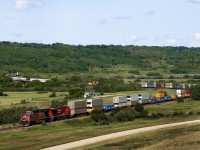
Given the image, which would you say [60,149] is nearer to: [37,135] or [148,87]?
[37,135]

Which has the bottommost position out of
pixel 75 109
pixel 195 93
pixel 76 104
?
pixel 75 109

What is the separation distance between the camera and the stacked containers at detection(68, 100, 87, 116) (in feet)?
267

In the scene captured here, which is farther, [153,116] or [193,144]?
[153,116]

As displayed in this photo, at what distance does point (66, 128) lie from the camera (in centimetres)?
7025

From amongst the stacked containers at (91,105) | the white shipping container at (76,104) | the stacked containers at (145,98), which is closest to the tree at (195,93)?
the stacked containers at (145,98)

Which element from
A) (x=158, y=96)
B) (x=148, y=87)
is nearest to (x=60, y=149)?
(x=158, y=96)

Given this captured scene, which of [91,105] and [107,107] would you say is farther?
[107,107]

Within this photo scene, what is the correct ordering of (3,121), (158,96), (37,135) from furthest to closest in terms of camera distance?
(158,96)
(3,121)
(37,135)

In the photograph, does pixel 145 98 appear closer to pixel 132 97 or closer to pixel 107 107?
pixel 132 97

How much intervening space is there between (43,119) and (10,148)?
24.5 metres

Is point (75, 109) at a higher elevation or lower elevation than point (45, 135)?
higher

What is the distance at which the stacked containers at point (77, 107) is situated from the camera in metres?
81.4

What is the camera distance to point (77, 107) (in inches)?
3258

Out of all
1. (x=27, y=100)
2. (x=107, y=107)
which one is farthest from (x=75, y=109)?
(x=27, y=100)
